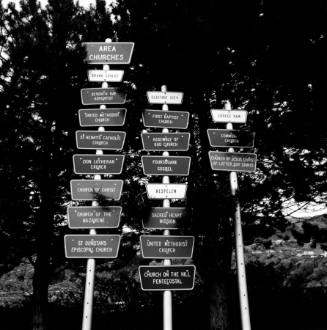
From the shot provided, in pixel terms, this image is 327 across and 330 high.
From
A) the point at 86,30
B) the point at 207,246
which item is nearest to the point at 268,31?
the point at 207,246

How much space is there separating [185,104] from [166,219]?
4.61 metres

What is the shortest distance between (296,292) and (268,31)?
341 inches

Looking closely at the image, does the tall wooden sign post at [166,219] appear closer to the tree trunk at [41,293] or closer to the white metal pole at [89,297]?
the white metal pole at [89,297]

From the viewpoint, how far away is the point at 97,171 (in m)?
4.87

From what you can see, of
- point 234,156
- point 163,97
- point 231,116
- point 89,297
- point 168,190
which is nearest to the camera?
point 89,297

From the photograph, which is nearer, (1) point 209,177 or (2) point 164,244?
(2) point 164,244

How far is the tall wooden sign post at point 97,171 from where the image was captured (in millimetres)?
4473

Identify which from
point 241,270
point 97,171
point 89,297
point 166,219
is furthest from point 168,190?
point 89,297

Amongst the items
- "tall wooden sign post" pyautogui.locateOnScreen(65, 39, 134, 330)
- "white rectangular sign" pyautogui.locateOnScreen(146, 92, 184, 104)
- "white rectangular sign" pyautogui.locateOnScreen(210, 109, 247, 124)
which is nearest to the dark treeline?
"white rectangular sign" pyautogui.locateOnScreen(210, 109, 247, 124)

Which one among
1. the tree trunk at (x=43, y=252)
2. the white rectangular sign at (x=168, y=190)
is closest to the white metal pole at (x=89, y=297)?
the white rectangular sign at (x=168, y=190)

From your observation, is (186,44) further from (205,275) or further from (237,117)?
(205,275)

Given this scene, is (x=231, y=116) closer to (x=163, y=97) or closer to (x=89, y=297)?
(x=163, y=97)

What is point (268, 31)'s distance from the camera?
17.8 ft

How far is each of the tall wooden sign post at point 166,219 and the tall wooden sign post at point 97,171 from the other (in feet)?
1.42
